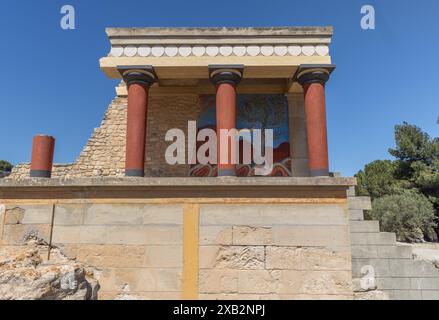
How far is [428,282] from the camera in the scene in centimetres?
652

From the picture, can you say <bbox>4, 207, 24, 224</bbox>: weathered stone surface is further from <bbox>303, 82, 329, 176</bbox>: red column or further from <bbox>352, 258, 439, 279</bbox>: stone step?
<bbox>352, 258, 439, 279</bbox>: stone step

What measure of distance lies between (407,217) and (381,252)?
13526 mm

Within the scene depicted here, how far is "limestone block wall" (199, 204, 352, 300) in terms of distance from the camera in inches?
195

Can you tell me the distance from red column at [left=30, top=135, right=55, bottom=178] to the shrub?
1761 centimetres

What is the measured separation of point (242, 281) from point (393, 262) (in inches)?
140

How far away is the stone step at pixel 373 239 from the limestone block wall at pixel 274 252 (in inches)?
76.7

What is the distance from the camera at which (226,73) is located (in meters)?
8.27

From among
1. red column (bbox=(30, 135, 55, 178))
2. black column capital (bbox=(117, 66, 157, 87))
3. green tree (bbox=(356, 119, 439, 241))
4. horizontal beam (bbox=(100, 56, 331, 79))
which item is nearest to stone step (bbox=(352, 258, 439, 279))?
horizontal beam (bbox=(100, 56, 331, 79))

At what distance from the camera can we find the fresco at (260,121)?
9.96m

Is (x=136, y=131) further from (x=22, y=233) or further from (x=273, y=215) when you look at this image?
(x=273, y=215)

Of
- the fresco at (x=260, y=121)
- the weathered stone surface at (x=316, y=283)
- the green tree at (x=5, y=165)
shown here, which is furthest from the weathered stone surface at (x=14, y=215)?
the green tree at (x=5, y=165)

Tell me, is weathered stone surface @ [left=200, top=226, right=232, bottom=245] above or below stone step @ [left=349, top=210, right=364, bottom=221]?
below

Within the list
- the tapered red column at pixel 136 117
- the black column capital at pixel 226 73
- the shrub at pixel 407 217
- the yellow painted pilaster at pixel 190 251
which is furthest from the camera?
the shrub at pixel 407 217

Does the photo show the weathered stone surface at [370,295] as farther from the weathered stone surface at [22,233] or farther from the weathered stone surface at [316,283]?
the weathered stone surface at [22,233]
